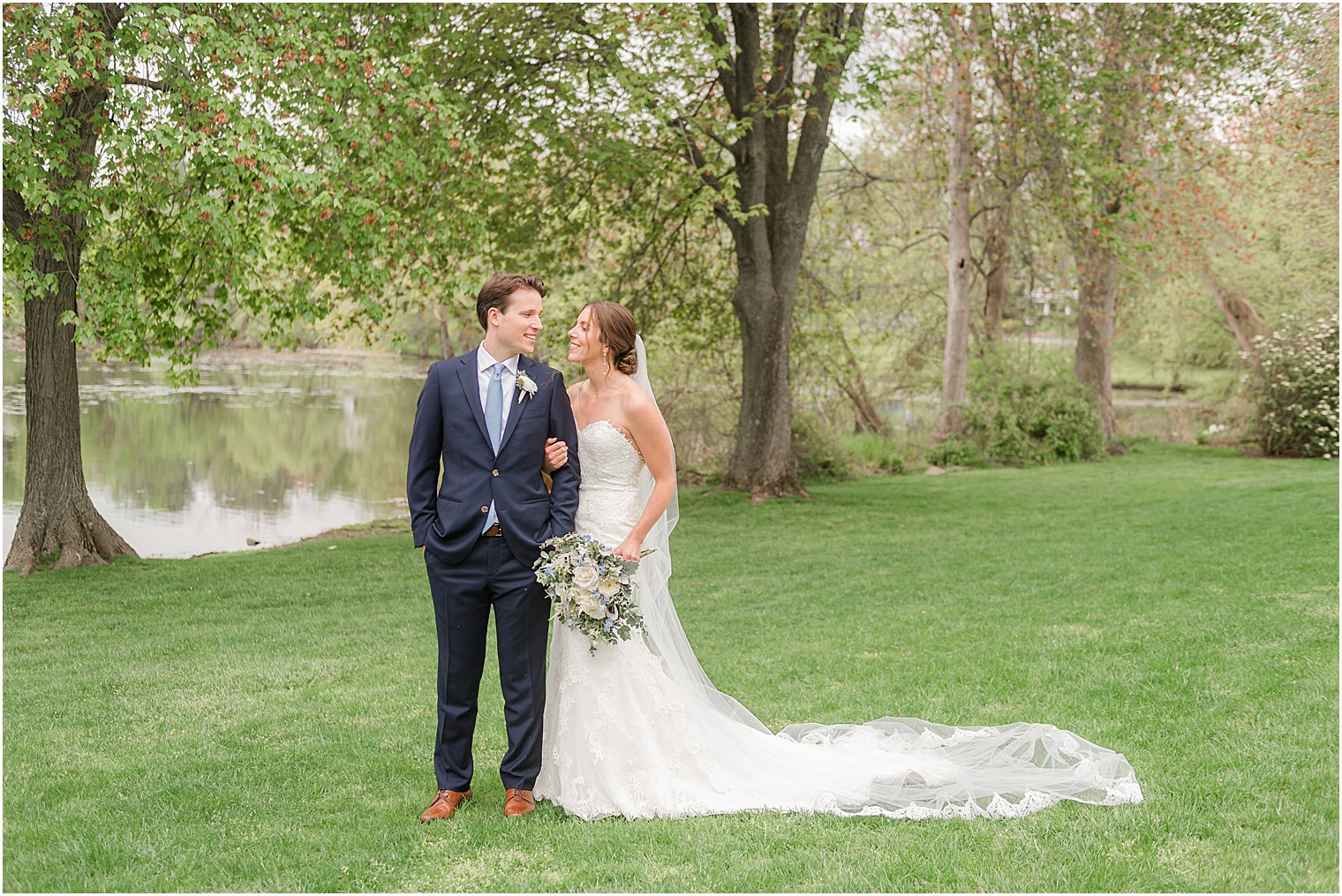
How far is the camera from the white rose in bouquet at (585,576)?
437cm

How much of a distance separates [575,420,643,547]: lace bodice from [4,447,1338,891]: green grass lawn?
1.17m

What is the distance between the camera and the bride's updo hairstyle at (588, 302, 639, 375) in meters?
4.61

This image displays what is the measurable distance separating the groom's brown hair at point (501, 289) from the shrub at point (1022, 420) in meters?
17.8

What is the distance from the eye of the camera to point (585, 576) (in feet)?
14.3

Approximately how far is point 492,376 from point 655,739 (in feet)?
5.42

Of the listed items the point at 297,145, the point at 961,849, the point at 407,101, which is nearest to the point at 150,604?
the point at 297,145

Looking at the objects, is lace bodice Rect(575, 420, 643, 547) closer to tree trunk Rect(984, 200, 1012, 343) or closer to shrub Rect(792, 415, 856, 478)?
shrub Rect(792, 415, 856, 478)

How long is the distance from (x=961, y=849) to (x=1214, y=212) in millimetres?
18797

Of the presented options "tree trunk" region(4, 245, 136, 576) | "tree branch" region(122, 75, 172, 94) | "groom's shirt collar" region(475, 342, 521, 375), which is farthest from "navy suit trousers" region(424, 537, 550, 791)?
"tree trunk" region(4, 245, 136, 576)

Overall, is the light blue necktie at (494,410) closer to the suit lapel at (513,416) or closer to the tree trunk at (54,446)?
the suit lapel at (513,416)

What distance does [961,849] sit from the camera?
406 cm

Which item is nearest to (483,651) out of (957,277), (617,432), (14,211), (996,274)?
(617,432)

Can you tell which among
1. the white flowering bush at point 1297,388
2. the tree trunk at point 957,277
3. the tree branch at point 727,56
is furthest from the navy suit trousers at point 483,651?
the white flowering bush at point 1297,388

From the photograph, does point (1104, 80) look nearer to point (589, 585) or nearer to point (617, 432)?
Result: point (617, 432)
